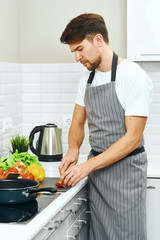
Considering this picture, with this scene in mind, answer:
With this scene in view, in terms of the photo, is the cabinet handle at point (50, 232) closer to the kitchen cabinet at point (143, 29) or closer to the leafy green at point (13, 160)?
the leafy green at point (13, 160)

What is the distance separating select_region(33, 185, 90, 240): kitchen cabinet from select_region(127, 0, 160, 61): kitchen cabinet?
0.88m

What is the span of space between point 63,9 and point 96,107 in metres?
1.11

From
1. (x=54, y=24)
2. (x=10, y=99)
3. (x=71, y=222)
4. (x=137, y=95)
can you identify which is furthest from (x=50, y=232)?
(x=54, y=24)

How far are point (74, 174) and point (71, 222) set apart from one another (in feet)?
0.74

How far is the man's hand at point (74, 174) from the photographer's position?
1.96 m

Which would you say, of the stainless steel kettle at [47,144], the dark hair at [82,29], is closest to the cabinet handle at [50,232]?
the dark hair at [82,29]

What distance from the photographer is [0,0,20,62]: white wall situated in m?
2.64

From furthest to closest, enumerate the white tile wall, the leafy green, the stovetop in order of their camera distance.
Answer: the white tile wall, the leafy green, the stovetop

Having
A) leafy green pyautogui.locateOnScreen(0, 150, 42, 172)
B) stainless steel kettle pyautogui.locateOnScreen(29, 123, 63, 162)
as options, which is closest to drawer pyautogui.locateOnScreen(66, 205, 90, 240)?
A: leafy green pyautogui.locateOnScreen(0, 150, 42, 172)

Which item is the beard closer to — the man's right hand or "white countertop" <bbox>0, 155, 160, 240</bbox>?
the man's right hand

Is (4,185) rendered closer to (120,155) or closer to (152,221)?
(120,155)

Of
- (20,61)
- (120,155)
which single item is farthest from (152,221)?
(20,61)

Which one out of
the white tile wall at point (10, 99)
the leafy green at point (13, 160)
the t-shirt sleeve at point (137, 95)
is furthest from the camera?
the white tile wall at point (10, 99)

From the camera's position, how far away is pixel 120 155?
77.1 inches
